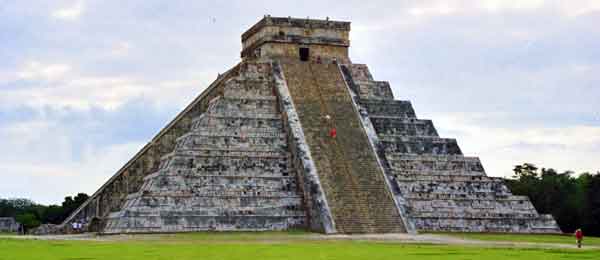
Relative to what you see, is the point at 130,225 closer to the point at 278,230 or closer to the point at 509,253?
the point at 278,230

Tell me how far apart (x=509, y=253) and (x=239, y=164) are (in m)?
15.9

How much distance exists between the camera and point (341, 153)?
37938 mm

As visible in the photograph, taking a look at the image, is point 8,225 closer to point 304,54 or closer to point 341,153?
point 304,54

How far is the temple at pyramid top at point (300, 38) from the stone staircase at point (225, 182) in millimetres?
3929

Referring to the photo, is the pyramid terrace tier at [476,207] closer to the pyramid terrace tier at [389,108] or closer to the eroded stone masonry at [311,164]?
the eroded stone masonry at [311,164]

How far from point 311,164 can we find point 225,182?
10.1ft

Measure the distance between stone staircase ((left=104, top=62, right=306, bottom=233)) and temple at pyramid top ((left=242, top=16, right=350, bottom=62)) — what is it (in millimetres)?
3929

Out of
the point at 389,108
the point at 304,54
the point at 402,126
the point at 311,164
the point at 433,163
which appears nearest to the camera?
the point at 311,164

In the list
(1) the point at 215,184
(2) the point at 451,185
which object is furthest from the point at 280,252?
(2) the point at 451,185

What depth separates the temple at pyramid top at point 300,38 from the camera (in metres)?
42.8

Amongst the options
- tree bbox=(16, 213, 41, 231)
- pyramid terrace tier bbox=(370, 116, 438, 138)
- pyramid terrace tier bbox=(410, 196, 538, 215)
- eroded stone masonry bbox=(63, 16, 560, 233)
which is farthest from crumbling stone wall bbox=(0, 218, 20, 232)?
pyramid terrace tier bbox=(410, 196, 538, 215)

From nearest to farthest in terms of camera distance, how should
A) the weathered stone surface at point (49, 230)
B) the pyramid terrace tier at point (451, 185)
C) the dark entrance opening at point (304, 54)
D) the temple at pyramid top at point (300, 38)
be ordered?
the pyramid terrace tier at point (451, 185), the weathered stone surface at point (49, 230), the temple at pyramid top at point (300, 38), the dark entrance opening at point (304, 54)

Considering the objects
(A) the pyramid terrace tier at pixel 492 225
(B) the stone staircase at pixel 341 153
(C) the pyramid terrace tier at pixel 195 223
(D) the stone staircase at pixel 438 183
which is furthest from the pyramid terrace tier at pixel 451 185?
(C) the pyramid terrace tier at pixel 195 223

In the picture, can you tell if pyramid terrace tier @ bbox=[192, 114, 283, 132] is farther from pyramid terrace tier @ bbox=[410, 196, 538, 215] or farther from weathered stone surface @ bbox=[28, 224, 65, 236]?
weathered stone surface @ bbox=[28, 224, 65, 236]
